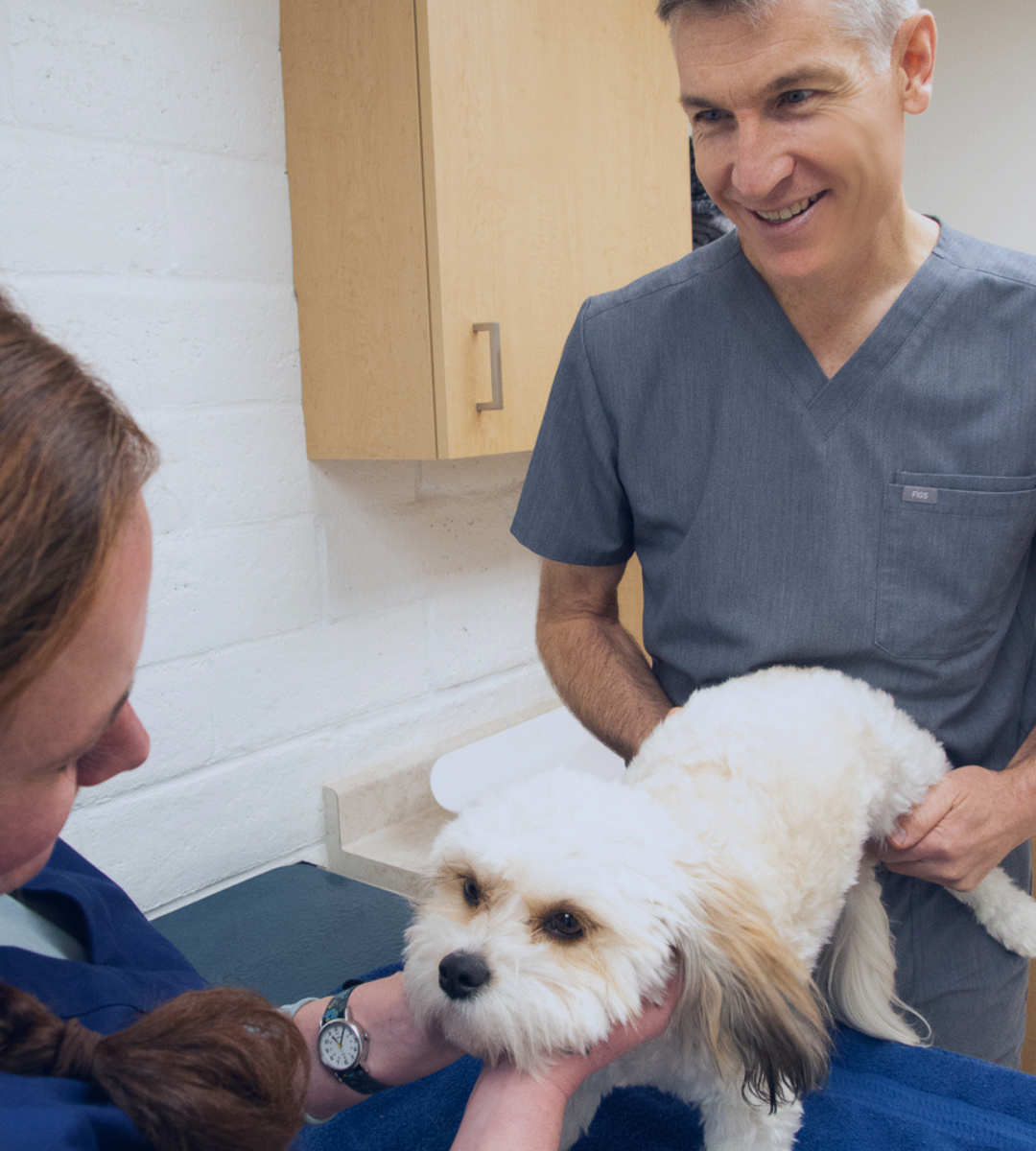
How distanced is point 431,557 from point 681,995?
1174 mm

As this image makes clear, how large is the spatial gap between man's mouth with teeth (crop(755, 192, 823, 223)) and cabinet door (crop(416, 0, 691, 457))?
57cm

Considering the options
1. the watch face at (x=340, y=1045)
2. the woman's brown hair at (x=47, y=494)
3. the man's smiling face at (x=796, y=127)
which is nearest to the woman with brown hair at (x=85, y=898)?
the woman's brown hair at (x=47, y=494)

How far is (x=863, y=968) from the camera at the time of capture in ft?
3.14

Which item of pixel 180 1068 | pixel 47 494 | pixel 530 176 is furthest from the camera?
pixel 530 176

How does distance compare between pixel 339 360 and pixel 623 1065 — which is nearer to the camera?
pixel 623 1065

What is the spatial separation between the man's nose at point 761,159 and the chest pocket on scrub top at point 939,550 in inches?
11.7

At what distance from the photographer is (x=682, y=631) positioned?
106 centimetres

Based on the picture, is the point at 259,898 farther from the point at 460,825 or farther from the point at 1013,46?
the point at 1013,46

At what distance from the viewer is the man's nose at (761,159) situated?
0.88 metres

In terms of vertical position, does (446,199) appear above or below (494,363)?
above

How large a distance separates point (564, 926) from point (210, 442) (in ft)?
3.23

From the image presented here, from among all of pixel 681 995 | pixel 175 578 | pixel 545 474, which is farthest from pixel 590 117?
pixel 681 995

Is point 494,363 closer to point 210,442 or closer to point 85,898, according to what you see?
point 210,442

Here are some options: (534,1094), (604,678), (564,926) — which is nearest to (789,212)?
(604,678)
